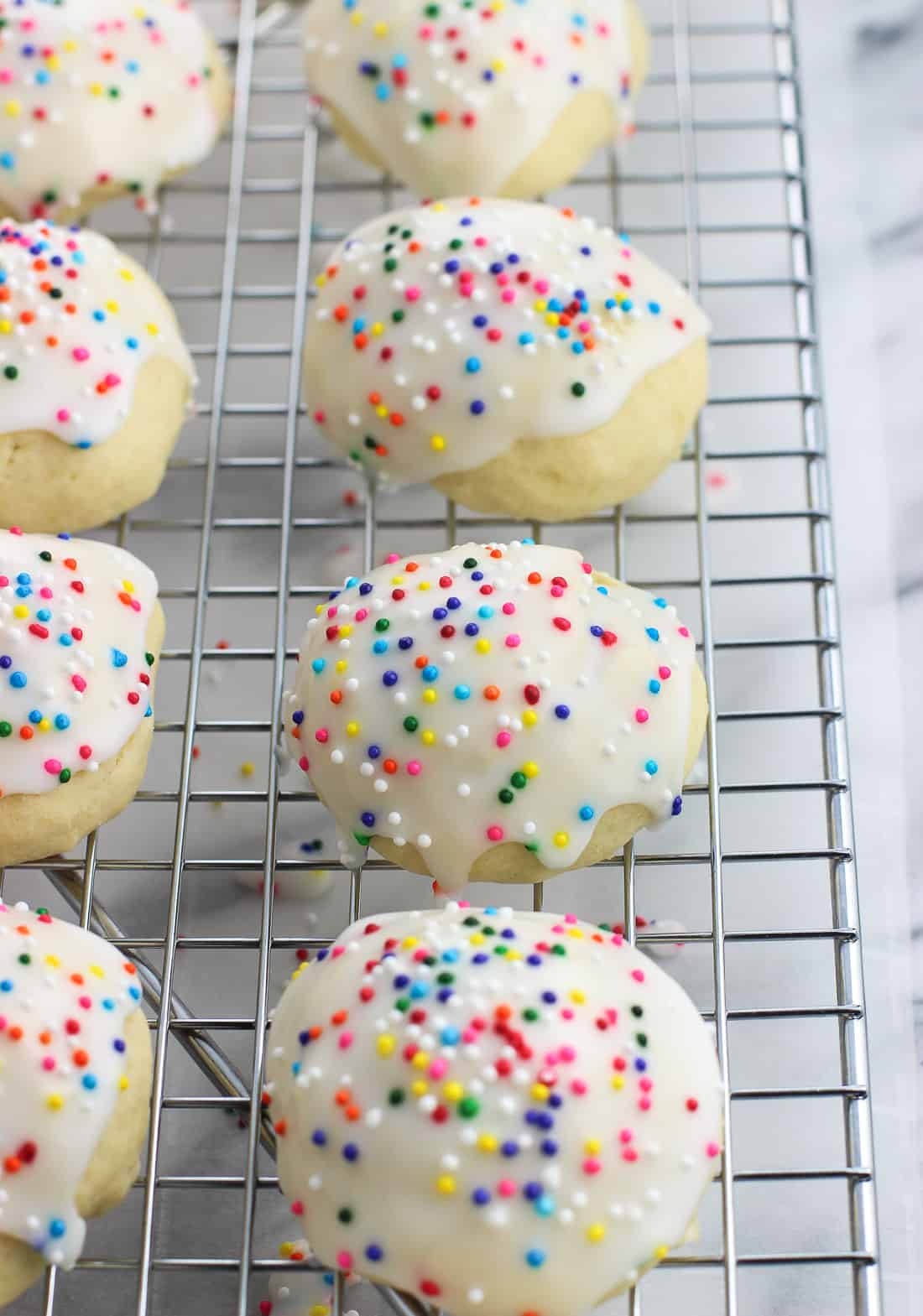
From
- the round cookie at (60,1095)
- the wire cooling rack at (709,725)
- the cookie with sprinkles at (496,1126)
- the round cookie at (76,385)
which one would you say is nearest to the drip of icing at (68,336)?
the round cookie at (76,385)

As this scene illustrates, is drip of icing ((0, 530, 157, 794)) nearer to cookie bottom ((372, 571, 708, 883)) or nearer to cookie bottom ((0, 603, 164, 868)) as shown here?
cookie bottom ((0, 603, 164, 868))

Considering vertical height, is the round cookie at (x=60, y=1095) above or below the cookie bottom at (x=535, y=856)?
below

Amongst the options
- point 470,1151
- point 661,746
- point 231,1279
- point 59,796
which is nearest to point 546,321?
point 661,746

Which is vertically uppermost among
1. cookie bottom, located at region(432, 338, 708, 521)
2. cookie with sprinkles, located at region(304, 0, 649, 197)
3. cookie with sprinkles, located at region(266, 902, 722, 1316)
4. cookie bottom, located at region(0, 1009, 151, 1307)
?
cookie with sprinkles, located at region(304, 0, 649, 197)

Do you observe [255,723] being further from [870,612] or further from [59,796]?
[870,612]

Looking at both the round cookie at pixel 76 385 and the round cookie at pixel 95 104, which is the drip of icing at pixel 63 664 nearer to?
the round cookie at pixel 76 385

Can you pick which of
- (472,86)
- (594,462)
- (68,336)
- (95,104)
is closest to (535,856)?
(594,462)

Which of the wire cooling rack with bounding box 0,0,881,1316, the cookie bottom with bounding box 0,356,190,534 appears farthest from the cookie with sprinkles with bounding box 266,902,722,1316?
A: the cookie bottom with bounding box 0,356,190,534
